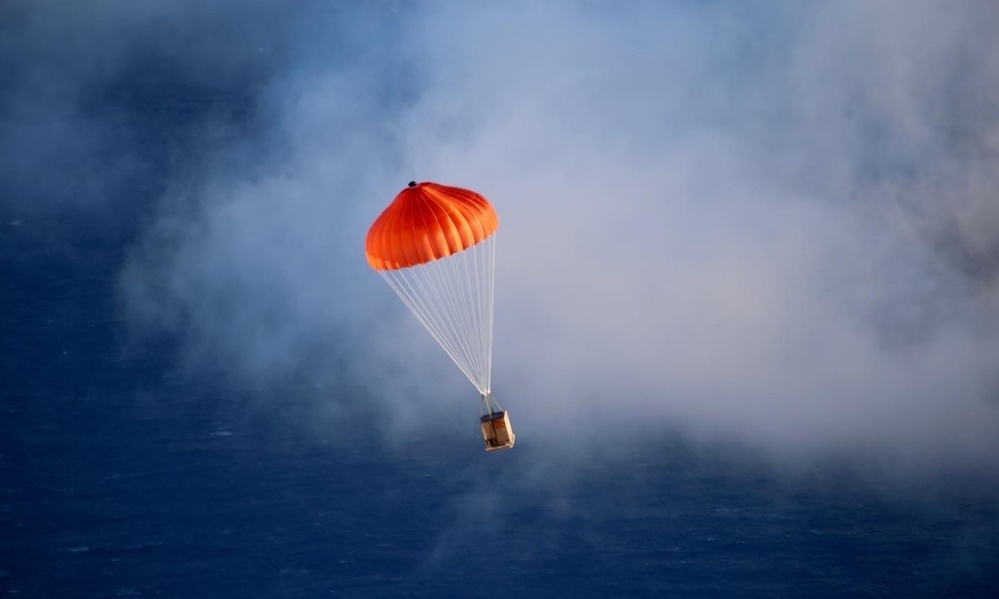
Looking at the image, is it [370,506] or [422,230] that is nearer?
[422,230]

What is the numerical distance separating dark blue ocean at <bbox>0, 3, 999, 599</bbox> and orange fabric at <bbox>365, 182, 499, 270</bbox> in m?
20.2

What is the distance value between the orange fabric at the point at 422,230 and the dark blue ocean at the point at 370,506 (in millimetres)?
20246

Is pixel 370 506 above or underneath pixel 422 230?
underneath

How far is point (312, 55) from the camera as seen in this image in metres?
96.0

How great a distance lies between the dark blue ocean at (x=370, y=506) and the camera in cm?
6500

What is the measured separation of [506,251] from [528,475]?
2019 centimetres

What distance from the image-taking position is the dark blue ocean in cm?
6500

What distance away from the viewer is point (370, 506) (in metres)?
68.9

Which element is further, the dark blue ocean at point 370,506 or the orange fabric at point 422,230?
the dark blue ocean at point 370,506

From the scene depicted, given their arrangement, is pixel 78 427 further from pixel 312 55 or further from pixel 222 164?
pixel 312 55

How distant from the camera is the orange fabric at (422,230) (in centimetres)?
5003

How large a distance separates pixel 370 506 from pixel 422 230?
2261 centimetres

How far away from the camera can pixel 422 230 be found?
1969 inches

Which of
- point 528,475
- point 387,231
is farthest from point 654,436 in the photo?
point 387,231
